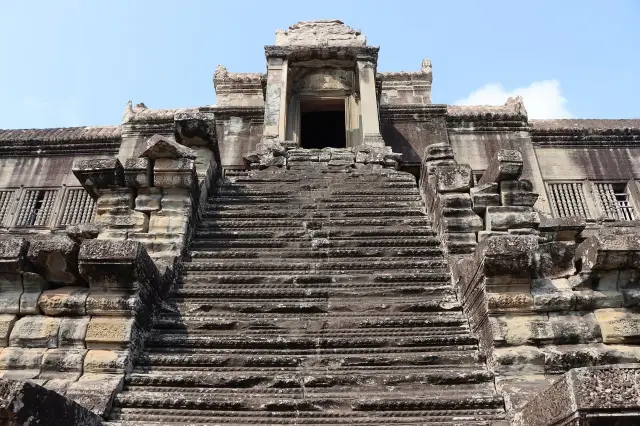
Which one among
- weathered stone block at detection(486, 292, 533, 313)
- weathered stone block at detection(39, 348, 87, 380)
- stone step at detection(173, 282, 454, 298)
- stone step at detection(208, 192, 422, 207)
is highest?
→ stone step at detection(208, 192, 422, 207)

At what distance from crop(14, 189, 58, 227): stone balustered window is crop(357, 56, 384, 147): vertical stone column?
7.85 m

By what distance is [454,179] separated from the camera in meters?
6.43

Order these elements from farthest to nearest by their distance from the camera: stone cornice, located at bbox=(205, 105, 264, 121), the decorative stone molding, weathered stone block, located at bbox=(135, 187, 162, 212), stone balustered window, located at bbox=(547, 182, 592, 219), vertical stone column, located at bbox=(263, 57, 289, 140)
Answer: stone cornice, located at bbox=(205, 105, 264, 121) → stone balustered window, located at bbox=(547, 182, 592, 219) → vertical stone column, located at bbox=(263, 57, 289, 140) → the decorative stone molding → weathered stone block, located at bbox=(135, 187, 162, 212)

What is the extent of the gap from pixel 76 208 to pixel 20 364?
9525mm

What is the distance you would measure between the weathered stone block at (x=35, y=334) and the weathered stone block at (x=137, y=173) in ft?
7.03

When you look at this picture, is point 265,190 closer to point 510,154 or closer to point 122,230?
point 122,230

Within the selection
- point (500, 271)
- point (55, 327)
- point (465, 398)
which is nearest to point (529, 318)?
point (500, 271)

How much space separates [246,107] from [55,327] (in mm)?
9716

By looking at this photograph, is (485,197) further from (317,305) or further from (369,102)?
(369,102)

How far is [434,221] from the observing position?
6.54m

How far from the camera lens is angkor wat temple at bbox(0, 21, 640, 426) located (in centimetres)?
399

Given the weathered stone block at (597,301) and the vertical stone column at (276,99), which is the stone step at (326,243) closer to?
the weathered stone block at (597,301)

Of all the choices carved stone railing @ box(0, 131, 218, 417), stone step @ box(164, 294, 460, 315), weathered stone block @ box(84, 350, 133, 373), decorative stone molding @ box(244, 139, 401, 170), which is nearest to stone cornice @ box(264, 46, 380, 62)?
decorative stone molding @ box(244, 139, 401, 170)

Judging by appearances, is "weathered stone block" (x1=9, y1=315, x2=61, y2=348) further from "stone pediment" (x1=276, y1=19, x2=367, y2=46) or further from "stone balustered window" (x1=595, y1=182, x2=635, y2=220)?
"stone balustered window" (x1=595, y1=182, x2=635, y2=220)
